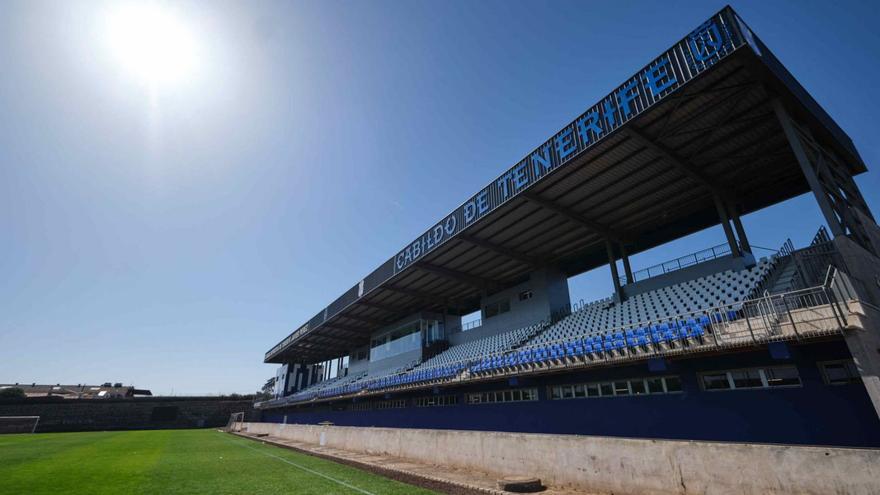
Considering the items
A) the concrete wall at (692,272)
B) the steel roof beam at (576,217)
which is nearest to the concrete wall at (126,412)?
the steel roof beam at (576,217)

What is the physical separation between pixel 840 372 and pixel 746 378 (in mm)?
2098

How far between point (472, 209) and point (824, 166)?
14620mm

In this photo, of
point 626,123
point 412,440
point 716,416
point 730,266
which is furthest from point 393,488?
point 730,266

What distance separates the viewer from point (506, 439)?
928cm

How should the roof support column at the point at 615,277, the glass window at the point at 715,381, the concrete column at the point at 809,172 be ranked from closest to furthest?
the concrete column at the point at 809,172
the glass window at the point at 715,381
the roof support column at the point at 615,277

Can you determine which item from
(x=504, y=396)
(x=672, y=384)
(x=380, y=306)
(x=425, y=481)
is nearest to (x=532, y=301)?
(x=504, y=396)

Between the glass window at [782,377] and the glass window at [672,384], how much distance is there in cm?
246

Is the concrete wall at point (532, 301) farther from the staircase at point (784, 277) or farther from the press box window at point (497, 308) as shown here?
the staircase at point (784, 277)

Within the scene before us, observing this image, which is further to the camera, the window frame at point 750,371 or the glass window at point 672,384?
the glass window at point 672,384

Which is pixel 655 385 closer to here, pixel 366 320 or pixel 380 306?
pixel 380 306

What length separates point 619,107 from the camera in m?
14.4

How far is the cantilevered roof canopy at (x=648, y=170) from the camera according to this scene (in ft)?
41.9

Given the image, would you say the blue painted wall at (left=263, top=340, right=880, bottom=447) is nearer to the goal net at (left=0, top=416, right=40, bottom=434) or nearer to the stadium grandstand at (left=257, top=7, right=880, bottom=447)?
the stadium grandstand at (left=257, top=7, right=880, bottom=447)

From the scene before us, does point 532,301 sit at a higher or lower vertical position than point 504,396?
higher
